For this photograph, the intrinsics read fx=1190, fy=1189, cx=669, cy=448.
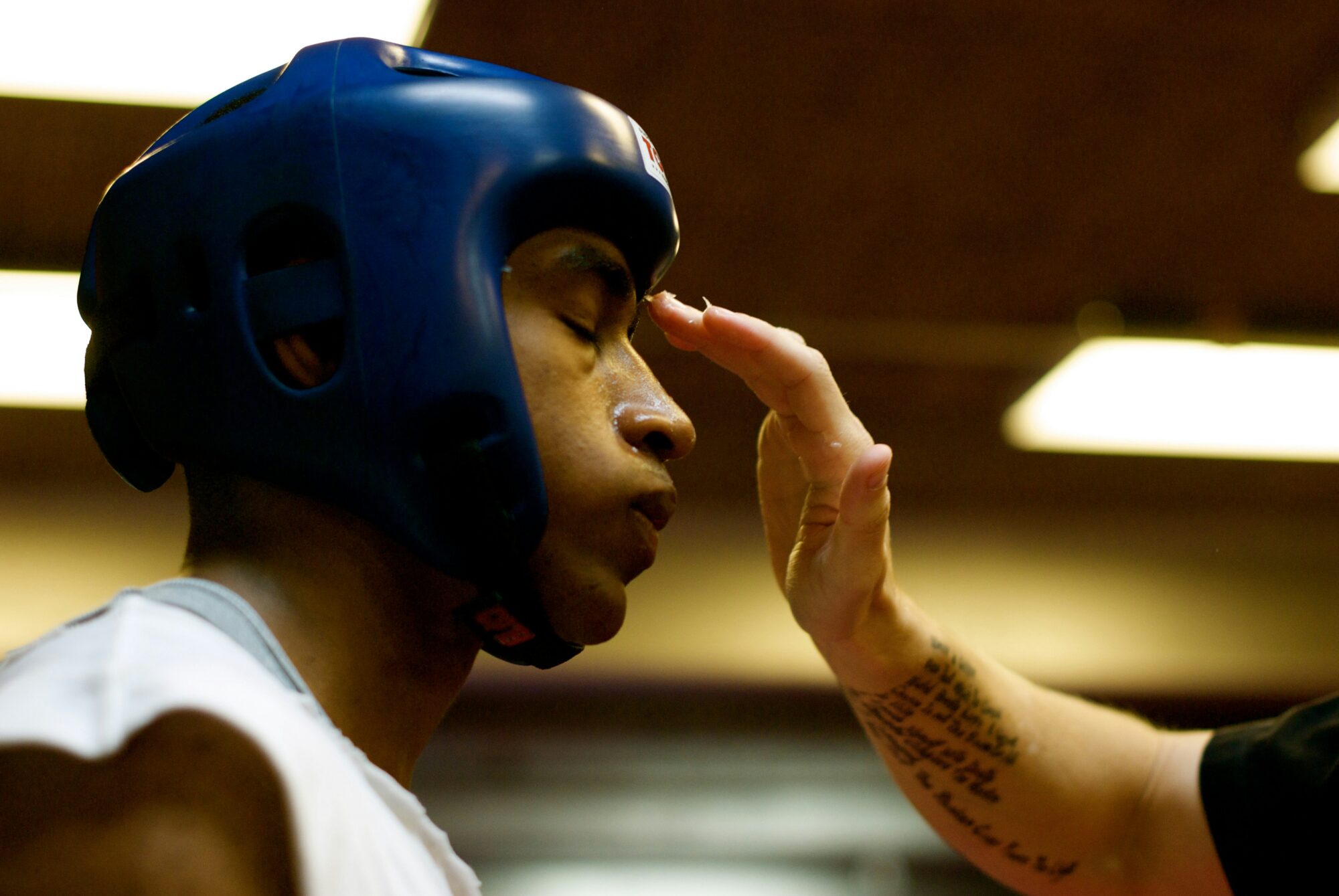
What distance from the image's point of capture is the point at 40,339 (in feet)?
12.2

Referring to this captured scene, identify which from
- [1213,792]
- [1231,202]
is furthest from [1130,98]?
[1213,792]

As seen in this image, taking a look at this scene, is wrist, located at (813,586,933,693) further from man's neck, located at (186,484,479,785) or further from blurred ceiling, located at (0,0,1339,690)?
blurred ceiling, located at (0,0,1339,690)

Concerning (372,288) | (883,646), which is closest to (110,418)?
(372,288)

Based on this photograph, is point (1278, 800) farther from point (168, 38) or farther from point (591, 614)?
point (168, 38)

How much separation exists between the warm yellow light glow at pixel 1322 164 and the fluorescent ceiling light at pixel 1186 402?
841mm

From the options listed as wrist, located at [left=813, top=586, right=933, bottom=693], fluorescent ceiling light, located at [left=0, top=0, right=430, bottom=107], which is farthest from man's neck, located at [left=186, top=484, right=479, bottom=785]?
fluorescent ceiling light, located at [left=0, top=0, right=430, bottom=107]

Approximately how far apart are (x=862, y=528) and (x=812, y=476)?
→ 106 mm

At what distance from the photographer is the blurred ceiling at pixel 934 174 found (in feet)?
8.41

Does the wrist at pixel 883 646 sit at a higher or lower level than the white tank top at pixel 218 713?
lower

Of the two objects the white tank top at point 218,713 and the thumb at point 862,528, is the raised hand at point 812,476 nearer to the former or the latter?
the thumb at point 862,528

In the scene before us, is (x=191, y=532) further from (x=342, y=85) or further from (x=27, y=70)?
(x=27, y=70)

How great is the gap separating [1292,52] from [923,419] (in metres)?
2.42

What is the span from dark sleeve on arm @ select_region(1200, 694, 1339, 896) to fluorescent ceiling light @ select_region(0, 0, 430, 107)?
177 centimetres

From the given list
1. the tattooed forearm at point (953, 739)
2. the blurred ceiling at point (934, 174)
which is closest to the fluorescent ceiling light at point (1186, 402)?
the blurred ceiling at point (934, 174)
